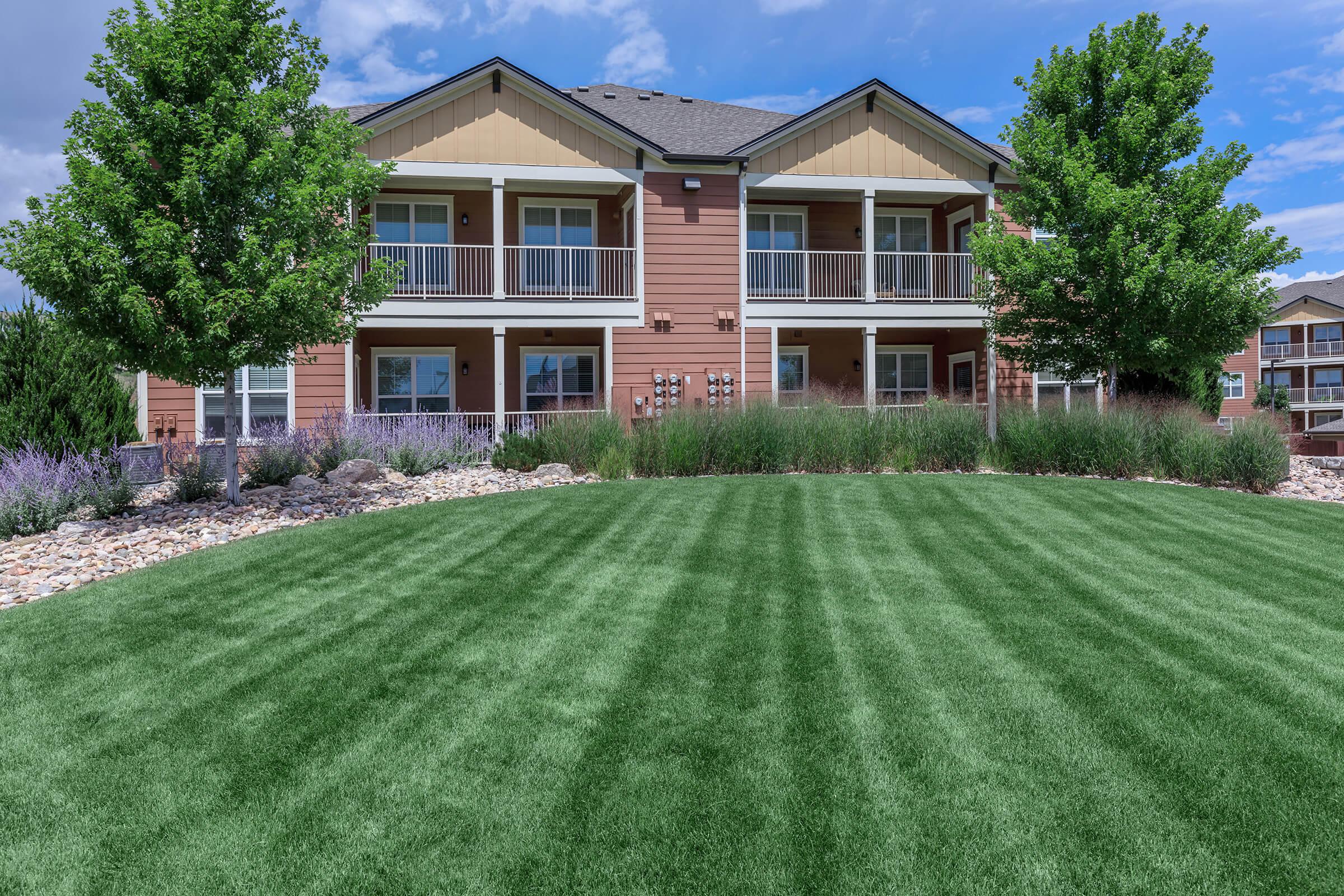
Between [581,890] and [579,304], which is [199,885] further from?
[579,304]

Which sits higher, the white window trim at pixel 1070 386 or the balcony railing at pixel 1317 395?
the balcony railing at pixel 1317 395

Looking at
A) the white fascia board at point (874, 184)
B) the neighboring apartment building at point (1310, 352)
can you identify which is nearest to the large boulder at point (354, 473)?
the white fascia board at point (874, 184)

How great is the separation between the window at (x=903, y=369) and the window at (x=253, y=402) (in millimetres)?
13116

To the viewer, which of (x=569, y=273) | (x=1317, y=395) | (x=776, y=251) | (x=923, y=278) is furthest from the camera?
(x=1317, y=395)

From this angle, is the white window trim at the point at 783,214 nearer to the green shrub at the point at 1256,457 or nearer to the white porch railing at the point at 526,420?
the white porch railing at the point at 526,420

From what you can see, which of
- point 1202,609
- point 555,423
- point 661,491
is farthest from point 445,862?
point 555,423

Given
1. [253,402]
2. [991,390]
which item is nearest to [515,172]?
[253,402]

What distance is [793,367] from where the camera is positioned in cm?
1912

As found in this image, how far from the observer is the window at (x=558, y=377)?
1781cm

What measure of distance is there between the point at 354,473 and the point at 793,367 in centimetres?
1118

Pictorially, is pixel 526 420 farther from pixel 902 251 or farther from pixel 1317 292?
pixel 1317 292

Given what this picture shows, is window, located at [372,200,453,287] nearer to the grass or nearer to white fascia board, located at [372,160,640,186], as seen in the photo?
white fascia board, located at [372,160,640,186]

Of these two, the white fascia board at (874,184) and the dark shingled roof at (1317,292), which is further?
the dark shingled roof at (1317,292)

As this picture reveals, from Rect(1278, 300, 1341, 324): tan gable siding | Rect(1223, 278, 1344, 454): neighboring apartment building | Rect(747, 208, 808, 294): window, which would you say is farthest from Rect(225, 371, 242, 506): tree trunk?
Rect(1278, 300, 1341, 324): tan gable siding
